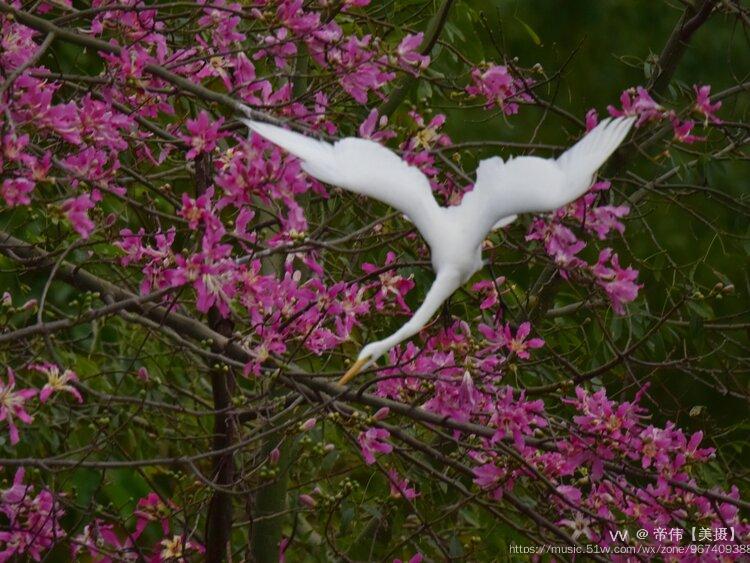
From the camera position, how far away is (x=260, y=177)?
2.73 m

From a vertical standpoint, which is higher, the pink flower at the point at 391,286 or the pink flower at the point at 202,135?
the pink flower at the point at 202,135

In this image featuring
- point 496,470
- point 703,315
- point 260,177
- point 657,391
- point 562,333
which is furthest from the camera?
point 657,391

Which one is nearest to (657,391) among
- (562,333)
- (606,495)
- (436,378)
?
(562,333)

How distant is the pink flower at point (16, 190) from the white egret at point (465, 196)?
56cm

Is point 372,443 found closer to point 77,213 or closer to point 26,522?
point 26,522

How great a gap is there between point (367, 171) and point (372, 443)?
72cm

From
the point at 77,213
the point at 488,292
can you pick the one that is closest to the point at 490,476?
the point at 488,292

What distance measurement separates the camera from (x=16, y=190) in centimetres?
253

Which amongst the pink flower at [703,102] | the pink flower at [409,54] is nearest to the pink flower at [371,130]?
the pink flower at [409,54]

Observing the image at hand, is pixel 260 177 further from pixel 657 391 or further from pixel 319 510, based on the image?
pixel 657 391

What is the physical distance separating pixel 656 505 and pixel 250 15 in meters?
1.54

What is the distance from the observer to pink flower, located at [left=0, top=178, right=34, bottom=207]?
252cm

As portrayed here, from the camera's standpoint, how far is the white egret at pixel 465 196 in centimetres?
274

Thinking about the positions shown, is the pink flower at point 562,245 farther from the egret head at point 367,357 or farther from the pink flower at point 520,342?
the egret head at point 367,357
